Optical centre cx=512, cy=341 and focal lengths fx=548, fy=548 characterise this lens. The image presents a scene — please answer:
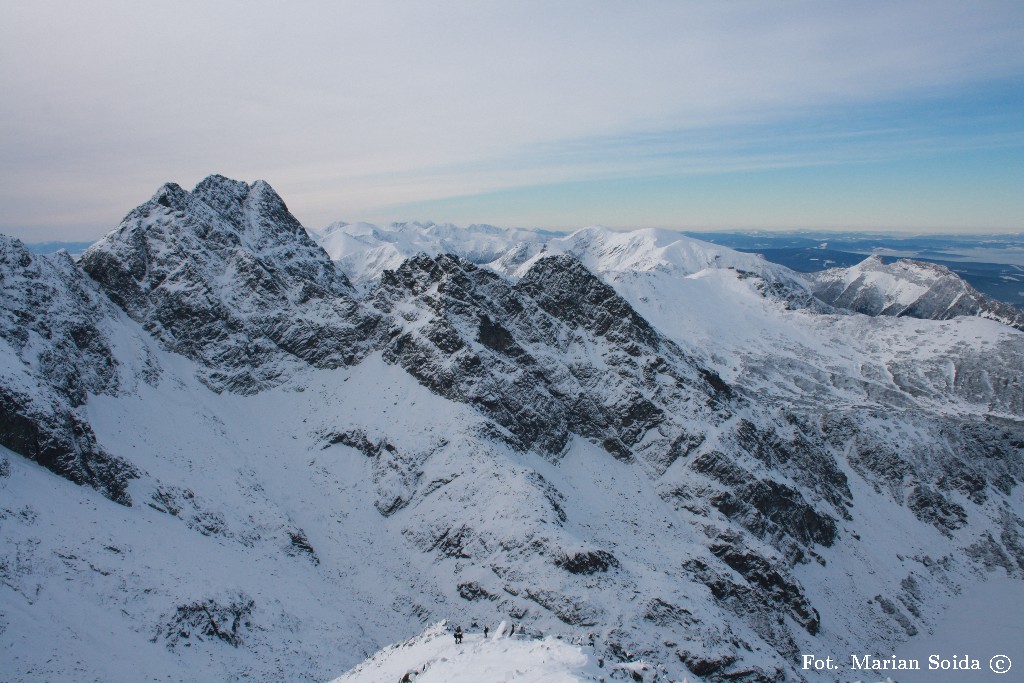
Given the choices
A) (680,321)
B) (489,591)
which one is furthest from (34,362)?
(680,321)

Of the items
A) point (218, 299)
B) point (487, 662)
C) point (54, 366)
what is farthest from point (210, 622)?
point (218, 299)

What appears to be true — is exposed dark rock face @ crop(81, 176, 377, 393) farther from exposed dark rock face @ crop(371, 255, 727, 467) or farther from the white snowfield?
the white snowfield

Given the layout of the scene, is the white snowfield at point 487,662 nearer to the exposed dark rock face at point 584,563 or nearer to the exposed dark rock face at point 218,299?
the exposed dark rock face at point 584,563

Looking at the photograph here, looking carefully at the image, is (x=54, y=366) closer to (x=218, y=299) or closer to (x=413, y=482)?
(x=218, y=299)

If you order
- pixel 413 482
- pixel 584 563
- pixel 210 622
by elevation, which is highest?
pixel 413 482

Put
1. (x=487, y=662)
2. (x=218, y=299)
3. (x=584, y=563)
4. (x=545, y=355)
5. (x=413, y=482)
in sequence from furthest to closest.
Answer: (x=545, y=355) < (x=218, y=299) < (x=413, y=482) < (x=584, y=563) < (x=487, y=662)

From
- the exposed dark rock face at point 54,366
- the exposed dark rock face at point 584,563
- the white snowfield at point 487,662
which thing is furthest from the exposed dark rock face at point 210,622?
the exposed dark rock face at point 584,563
